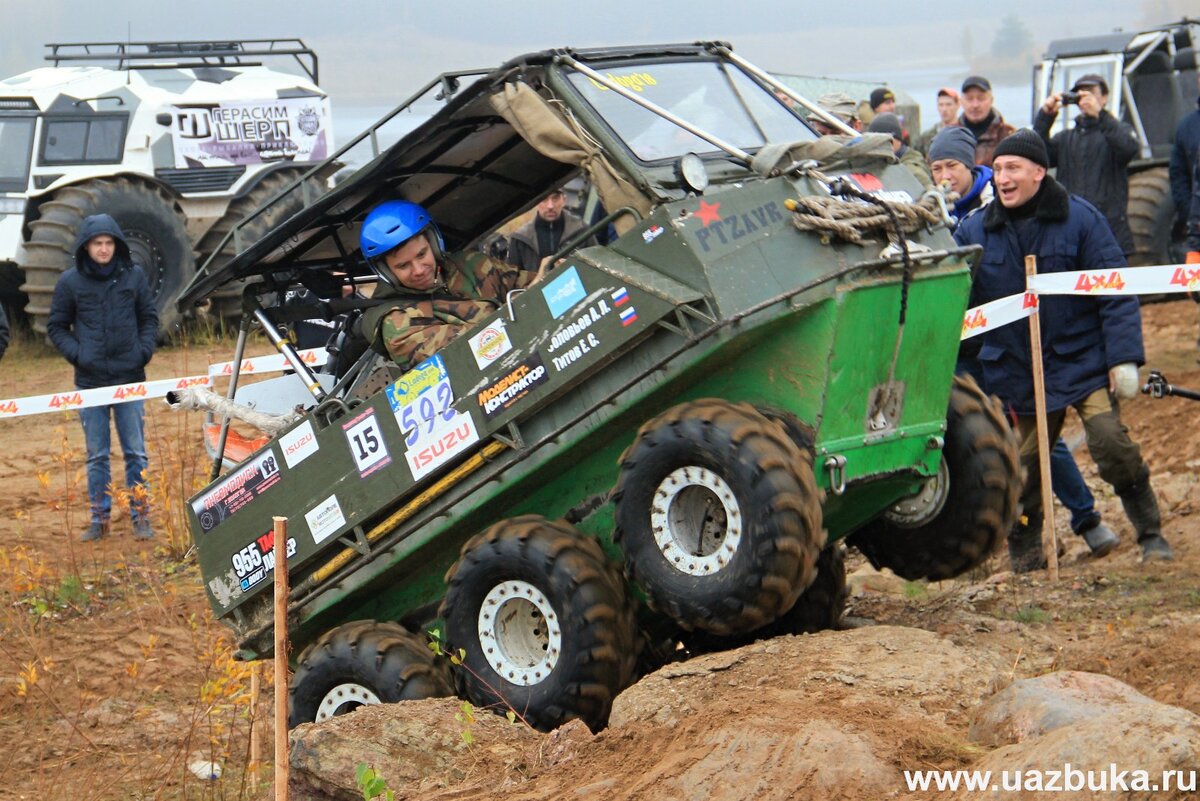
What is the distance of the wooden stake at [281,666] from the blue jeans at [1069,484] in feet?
15.9

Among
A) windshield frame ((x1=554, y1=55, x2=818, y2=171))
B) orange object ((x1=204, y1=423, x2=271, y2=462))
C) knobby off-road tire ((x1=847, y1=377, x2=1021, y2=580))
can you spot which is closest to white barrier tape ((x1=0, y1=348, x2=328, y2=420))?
orange object ((x1=204, y1=423, x2=271, y2=462))

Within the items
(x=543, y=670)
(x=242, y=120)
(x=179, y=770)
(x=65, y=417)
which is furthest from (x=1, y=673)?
(x=242, y=120)

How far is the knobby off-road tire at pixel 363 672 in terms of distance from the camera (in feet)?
21.7

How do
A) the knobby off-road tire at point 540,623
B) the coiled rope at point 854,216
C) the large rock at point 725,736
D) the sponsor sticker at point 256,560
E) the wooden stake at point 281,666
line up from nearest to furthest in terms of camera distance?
the large rock at point 725,736 → the wooden stake at point 281,666 → the coiled rope at point 854,216 → the knobby off-road tire at point 540,623 → the sponsor sticker at point 256,560

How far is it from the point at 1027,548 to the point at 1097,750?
15.4ft

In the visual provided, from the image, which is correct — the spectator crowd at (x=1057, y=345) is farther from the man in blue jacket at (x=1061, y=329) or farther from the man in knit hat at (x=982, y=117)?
the man in knit hat at (x=982, y=117)

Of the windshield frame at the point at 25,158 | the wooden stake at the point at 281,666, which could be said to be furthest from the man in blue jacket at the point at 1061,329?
the windshield frame at the point at 25,158

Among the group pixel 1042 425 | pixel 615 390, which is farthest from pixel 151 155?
pixel 615 390

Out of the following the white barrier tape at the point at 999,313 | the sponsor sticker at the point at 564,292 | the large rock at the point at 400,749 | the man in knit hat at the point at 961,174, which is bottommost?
the large rock at the point at 400,749

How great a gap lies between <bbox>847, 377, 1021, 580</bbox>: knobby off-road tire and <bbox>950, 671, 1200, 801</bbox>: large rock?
6.51 feet

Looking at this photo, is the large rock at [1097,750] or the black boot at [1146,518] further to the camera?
the black boot at [1146,518]

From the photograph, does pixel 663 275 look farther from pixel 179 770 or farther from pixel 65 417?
pixel 65 417

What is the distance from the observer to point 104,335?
1093 cm

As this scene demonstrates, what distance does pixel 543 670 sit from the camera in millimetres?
6184
